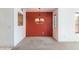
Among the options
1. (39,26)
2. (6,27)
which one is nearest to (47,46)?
(6,27)

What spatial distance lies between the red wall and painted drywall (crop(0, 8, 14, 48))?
4.43m

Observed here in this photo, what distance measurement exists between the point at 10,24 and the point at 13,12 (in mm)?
485

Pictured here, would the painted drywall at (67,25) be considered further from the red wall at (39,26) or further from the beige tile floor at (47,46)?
the red wall at (39,26)

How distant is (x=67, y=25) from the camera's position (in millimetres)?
6273

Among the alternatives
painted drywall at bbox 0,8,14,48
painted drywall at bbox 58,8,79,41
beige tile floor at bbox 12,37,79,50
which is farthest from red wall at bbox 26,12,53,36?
painted drywall at bbox 0,8,14,48

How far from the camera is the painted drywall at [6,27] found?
4840mm

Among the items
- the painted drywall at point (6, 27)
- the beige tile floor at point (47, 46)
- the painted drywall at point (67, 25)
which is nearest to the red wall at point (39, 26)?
the painted drywall at point (67, 25)

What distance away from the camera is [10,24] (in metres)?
4.83

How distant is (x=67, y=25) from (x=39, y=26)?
11.2 ft

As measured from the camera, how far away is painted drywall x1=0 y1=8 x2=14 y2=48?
191 inches

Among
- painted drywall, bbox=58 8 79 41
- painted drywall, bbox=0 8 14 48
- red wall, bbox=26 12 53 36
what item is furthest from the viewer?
red wall, bbox=26 12 53 36

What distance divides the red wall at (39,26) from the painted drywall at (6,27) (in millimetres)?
4433

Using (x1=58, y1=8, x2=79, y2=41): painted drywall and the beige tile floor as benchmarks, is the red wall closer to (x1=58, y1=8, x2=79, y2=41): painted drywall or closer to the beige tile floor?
(x1=58, y1=8, x2=79, y2=41): painted drywall
